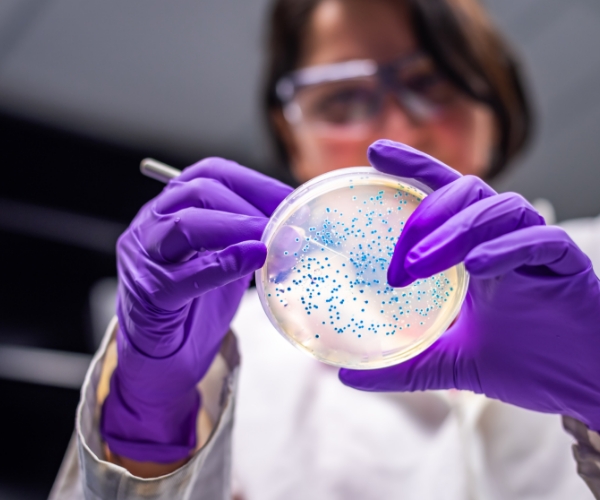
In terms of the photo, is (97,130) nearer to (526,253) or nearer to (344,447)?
(344,447)

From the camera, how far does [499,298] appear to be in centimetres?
62

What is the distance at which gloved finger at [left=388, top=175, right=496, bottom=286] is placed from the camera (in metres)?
0.57

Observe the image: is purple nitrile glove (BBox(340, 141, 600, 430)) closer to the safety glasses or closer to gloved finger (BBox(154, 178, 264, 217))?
gloved finger (BBox(154, 178, 264, 217))

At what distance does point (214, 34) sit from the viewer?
6.91 feet

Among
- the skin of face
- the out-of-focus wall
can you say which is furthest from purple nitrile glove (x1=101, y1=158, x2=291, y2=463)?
the out-of-focus wall

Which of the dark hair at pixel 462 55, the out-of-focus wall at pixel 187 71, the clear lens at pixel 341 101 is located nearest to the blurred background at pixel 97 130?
the out-of-focus wall at pixel 187 71

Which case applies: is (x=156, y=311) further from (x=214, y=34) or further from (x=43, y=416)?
(x=214, y=34)

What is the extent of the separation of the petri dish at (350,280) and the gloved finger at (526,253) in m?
0.07

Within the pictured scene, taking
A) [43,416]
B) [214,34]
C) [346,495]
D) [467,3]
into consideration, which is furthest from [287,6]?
[43,416]

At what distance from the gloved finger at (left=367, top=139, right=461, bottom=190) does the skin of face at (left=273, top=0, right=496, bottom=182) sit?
1.86ft

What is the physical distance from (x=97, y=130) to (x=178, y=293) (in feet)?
7.37

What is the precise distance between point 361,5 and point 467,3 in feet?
0.87

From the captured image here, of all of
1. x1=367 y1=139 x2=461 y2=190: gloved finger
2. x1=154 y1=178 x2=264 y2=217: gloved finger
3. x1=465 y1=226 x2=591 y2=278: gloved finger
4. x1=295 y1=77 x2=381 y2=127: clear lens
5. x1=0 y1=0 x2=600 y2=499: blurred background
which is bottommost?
x1=0 y1=0 x2=600 y2=499: blurred background

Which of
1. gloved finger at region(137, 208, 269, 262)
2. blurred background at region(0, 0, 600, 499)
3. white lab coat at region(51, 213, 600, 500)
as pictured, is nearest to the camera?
gloved finger at region(137, 208, 269, 262)
